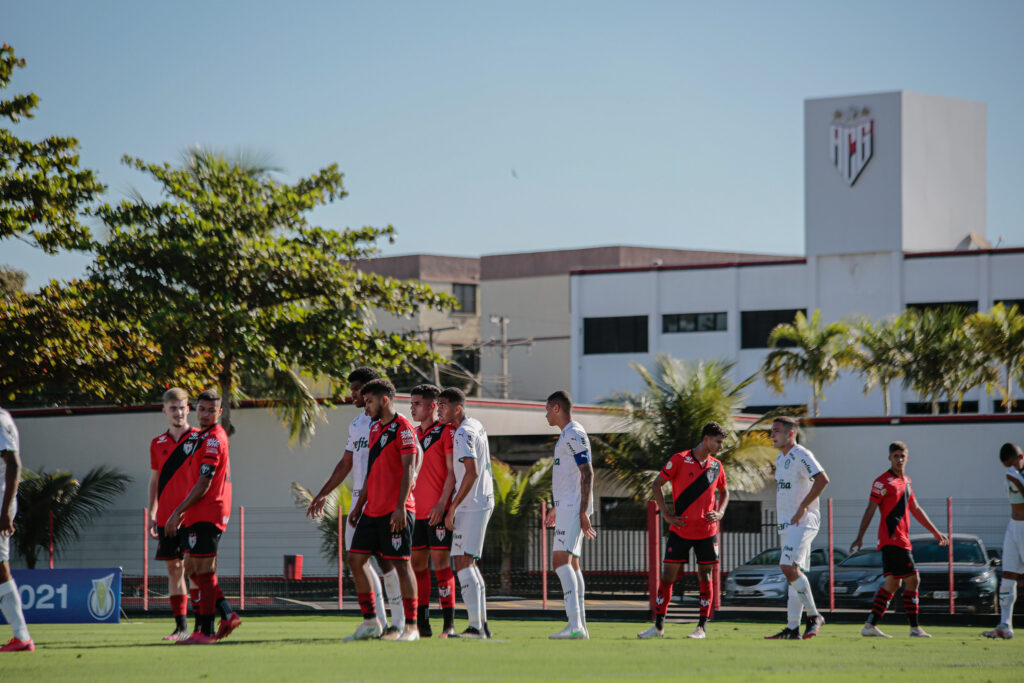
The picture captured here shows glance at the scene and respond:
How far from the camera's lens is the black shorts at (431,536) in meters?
10.6

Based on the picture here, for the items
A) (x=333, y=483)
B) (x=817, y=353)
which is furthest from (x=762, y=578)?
(x=817, y=353)

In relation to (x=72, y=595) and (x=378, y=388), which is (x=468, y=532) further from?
(x=72, y=595)

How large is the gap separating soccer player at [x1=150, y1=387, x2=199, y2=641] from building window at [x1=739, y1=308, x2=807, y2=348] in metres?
41.8

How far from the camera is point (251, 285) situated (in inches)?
993

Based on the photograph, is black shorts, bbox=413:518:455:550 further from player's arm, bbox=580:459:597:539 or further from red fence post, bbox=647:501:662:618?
red fence post, bbox=647:501:662:618

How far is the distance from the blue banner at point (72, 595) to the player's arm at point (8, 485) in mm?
5530

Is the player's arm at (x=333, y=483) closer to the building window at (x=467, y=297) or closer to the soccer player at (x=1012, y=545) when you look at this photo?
the soccer player at (x=1012, y=545)

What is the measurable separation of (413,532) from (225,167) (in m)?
17.1

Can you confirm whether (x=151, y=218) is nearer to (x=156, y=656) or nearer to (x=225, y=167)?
(x=225, y=167)

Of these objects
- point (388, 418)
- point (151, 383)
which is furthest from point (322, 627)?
point (151, 383)

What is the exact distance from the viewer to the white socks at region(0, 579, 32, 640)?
9227mm

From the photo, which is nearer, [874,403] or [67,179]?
[67,179]

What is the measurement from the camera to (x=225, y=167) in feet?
86.6

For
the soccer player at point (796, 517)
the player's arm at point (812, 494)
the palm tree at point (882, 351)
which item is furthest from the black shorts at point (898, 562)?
the palm tree at point (882, 351)
